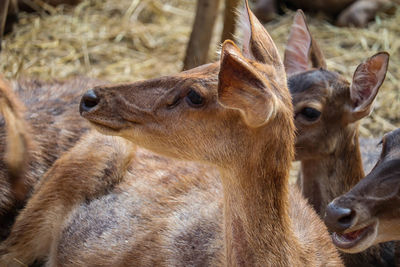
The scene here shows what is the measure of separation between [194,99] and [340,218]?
103 centimetres

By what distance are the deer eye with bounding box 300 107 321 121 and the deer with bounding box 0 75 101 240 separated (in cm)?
160

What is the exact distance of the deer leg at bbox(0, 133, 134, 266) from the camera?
15.0 ft

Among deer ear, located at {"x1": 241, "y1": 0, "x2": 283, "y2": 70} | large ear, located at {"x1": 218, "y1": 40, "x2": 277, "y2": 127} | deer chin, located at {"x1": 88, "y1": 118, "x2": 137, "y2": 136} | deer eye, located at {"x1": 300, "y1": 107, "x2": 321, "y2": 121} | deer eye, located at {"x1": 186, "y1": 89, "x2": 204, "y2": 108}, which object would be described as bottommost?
deer eye, located at {"x1": 300, "y1": 107, "x2": 321, "y2": 121}

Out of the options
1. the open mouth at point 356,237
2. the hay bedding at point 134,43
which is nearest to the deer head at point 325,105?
the open mouth at point 356,237

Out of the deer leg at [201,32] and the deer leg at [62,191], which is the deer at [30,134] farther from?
the deer leg at [201,32]

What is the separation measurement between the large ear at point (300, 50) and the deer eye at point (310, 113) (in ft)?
1.77

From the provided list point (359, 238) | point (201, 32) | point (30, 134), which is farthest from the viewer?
point (201, 32)

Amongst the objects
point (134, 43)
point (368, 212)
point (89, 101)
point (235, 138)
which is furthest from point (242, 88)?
point (134, 43)

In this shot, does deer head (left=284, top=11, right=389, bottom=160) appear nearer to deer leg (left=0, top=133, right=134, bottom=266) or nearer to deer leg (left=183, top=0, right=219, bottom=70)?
deer leg (left=0, top=133, right=134, bottom=266)

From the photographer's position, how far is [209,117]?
3496 mm

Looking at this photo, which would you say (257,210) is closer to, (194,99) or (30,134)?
(194,99)

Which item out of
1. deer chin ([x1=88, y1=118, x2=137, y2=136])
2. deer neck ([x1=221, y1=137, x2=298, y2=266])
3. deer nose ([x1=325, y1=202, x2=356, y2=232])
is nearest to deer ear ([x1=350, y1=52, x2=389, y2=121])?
deer nose ([x1=325, y1=202, x2=356, y2=232])

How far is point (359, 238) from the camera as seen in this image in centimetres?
377

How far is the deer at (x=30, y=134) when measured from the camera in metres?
4.55
